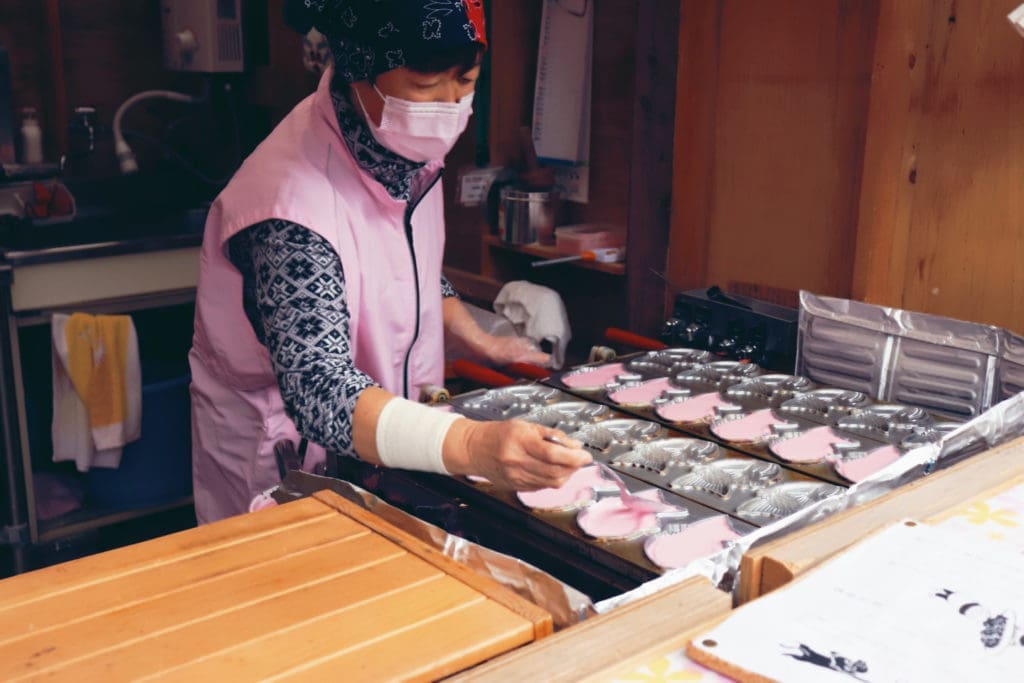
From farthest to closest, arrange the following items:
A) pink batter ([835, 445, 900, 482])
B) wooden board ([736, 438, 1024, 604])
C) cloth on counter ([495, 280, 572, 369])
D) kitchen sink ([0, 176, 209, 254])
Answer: kitchen sink ([0, 176, 209, 254])
cloth on counter ([495, 280, 572, 369])
pink batter ([835, 445, 900, 482])
wooden board ([736, 438, 1024, 604])

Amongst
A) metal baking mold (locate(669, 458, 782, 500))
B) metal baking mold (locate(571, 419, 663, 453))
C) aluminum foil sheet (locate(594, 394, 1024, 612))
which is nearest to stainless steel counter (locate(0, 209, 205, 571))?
metal baking mold (locate(571, 419, 663, 453))

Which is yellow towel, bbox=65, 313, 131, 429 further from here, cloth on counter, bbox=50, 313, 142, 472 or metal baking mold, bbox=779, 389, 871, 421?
metal baking mold, bbox=779, 389, 871, 421

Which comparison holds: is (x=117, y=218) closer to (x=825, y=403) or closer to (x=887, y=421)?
(x=825, y=403)

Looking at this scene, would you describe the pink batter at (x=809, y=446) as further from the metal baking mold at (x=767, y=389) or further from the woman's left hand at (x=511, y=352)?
the woman's left hand at (x=511, y=352)

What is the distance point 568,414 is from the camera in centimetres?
184

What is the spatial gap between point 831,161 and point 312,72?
87.1 inches

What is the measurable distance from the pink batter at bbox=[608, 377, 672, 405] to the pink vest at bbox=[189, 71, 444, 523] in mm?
421

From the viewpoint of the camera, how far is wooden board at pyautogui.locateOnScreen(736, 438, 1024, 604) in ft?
3.46

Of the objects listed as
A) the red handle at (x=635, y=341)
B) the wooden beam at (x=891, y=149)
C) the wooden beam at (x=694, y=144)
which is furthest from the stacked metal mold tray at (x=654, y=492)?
the wooden beam at (x=694, y=144)

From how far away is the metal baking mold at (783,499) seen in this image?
1.44 metres

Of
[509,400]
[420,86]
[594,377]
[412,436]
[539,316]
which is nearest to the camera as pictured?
[412,436]

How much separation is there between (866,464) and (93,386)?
2.28 metres

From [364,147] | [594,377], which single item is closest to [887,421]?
[594,377]

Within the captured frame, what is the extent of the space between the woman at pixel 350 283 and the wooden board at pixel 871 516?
0.95ft
